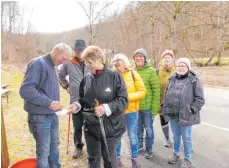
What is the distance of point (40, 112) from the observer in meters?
3.03

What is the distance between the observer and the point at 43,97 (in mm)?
2912

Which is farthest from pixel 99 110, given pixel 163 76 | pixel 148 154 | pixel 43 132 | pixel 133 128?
pixel 163 76

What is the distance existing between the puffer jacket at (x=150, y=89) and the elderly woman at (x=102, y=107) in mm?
1263

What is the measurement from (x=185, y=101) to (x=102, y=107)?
1.55 m

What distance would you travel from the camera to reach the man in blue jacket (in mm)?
2896

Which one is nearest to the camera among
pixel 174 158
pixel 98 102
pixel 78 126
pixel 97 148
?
pixel 98 102

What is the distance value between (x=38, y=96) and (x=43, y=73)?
0.28 metres

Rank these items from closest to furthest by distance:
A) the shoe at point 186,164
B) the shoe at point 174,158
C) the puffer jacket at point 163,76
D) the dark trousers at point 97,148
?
the dark trousers at point 97,148
the shoe at point 186,164
the shoe at point 174,158
the puffer jacket at point 163,76

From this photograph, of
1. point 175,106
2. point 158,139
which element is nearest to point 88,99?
point 175,106

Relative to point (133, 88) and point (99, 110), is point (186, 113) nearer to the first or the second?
point (133, 88)

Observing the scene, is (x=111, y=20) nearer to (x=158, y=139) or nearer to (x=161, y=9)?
(x=161, y=9)

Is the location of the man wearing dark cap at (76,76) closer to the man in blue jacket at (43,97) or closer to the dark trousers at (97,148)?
the man in blue jacket at (43,97)

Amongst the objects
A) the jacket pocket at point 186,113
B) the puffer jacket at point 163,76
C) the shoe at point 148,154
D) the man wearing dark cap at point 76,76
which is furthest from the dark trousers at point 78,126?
the jacket pocket at point 186,113

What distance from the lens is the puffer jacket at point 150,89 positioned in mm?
4242
